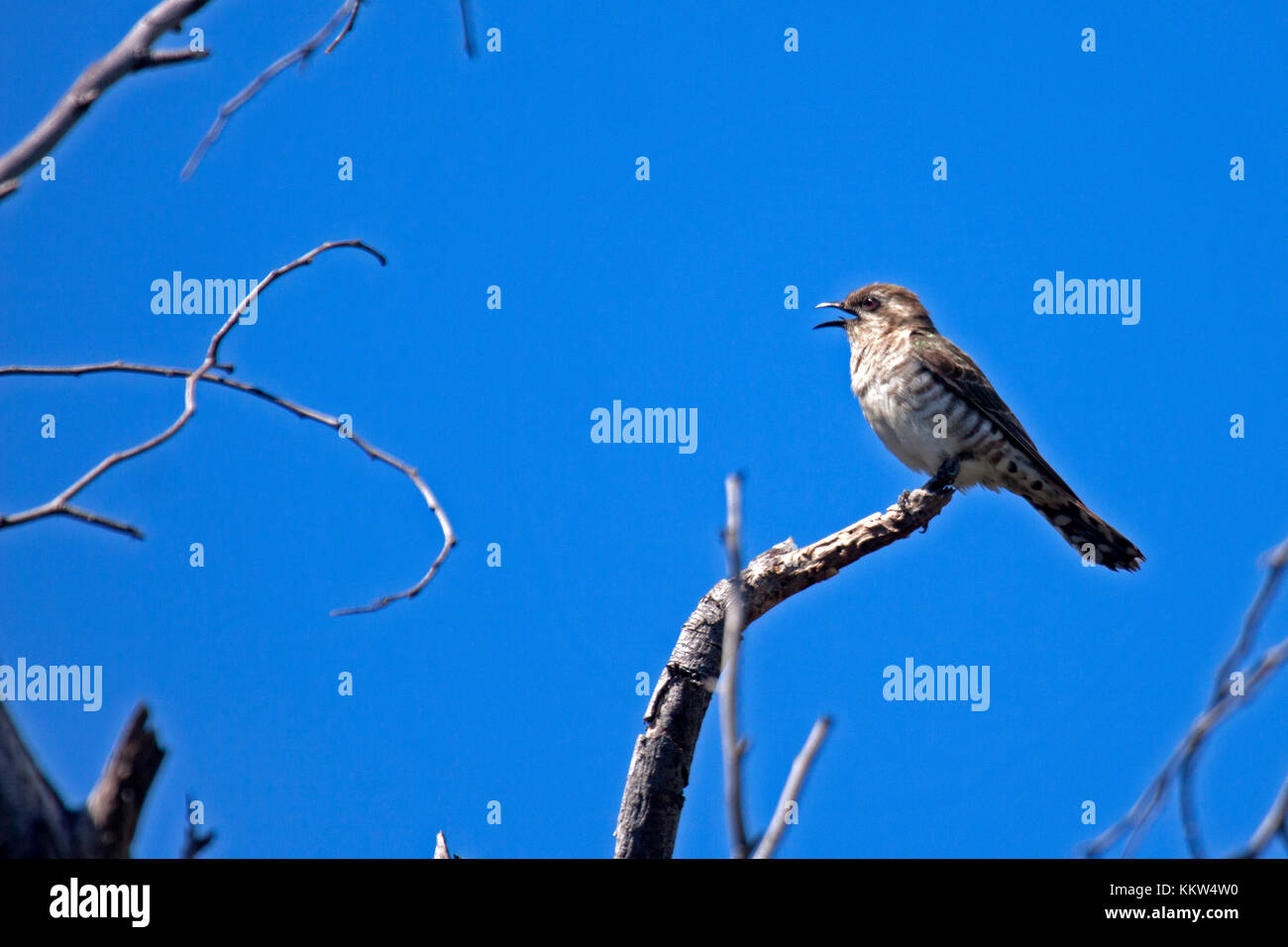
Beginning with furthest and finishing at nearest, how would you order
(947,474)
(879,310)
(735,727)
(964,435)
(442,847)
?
1. (879,310)
2. (964,435)
3. (947,474)
4. (442,847)
5. (735,727)

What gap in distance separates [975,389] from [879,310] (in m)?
1.46

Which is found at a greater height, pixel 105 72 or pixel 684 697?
pixel 105 72

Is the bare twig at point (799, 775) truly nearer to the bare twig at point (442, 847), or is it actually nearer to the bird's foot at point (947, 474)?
the bare twig at point (442, 847)

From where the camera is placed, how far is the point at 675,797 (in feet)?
16.1

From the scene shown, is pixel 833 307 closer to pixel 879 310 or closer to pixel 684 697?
pixel 879 310

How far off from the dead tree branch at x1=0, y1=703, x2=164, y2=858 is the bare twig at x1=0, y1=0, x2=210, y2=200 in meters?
1.02

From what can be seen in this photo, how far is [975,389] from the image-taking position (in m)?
8.66

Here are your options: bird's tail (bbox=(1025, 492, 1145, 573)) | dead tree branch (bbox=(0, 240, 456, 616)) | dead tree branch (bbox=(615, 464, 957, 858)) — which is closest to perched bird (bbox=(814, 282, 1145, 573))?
bird's tail (bbox=(1025, 492, 1145, 573))

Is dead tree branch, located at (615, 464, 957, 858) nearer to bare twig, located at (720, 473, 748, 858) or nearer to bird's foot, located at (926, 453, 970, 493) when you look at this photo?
bird's foot, located at (926, 453, 970, 493)

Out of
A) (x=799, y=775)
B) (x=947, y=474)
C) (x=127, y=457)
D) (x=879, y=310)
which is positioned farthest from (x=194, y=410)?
(x=879, y=310)

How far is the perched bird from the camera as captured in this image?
8.43m
